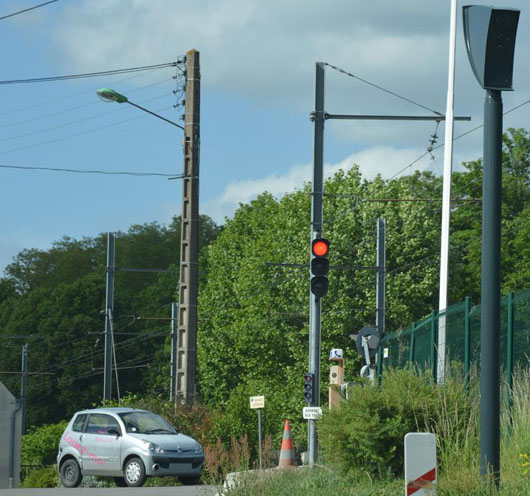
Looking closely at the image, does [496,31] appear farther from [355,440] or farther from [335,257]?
[335,257]

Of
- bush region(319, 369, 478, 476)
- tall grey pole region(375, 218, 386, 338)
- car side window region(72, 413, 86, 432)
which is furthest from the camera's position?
tall grey pole region(375, 218, 386, 338)

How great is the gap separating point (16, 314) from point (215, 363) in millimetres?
23696

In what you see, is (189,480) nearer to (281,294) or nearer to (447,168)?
(447,168)

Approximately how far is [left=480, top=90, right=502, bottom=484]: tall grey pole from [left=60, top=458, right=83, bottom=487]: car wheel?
1560 centimetres

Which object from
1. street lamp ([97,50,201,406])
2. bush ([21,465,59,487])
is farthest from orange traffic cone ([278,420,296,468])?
bush ([21,465,59,487])

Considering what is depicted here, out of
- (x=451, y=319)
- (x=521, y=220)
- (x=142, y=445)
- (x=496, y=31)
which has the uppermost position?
(x=521, y=220)

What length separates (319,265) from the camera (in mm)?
20500

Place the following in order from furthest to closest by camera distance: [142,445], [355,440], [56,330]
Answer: [56,330], [142,445], [355,440]

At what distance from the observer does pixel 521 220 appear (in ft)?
172

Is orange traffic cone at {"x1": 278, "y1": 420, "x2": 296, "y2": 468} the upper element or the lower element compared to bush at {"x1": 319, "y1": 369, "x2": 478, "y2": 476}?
lower

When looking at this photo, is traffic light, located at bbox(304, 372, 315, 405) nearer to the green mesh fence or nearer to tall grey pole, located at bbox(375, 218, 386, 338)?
the green mesh fence

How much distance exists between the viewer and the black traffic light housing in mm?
9570

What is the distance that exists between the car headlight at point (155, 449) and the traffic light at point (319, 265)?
477cm

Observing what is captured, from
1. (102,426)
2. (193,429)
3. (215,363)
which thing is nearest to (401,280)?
(215,363)
